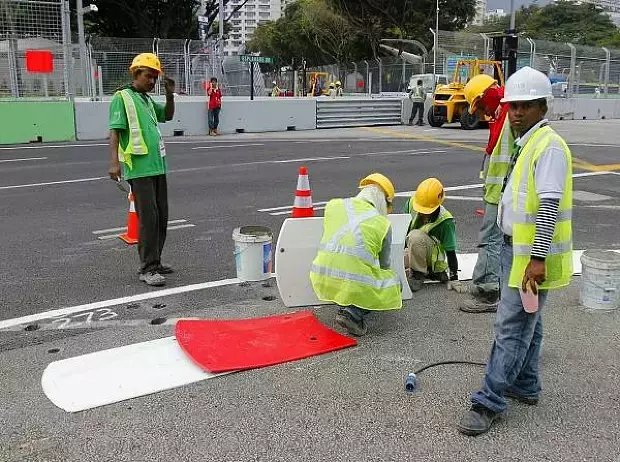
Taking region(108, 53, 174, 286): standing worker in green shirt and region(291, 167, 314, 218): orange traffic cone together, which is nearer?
region(108, 53, 174, 286): standing worker in green shirt

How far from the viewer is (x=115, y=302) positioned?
17.3ft

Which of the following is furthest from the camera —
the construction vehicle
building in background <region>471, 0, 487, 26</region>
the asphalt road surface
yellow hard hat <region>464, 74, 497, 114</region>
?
building in background <region>471, 0, 487, 26</region>

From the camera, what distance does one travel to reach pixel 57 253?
674cm

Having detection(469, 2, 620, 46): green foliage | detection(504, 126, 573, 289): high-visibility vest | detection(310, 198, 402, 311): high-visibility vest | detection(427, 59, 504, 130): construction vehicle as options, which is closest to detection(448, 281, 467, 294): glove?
detection(310, 198, 402, 311): high-visibility vest

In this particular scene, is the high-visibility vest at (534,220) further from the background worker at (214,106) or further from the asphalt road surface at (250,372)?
the background worker at (214,106)

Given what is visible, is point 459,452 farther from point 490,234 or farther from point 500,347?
point 490,234

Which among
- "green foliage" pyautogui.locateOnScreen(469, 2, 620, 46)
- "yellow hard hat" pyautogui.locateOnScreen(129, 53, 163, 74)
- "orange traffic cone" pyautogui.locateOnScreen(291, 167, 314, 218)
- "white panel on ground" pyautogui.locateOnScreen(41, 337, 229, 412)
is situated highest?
"green foliage" pyautogui.locateOnScreen(469, 2, 620, 46)

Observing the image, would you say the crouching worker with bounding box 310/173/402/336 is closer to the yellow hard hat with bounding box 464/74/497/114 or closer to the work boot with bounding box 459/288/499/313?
the work boot with bounding box 459/288/499/313

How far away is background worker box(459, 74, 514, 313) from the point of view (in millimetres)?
4922

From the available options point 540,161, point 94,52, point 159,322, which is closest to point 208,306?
point 159,322

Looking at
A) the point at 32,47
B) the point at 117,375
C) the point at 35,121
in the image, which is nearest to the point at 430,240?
the point at 117,375

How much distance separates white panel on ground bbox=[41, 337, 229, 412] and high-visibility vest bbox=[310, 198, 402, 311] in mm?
1045

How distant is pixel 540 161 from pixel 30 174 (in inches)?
424

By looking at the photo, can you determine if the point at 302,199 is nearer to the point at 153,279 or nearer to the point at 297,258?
the point at 297,258
